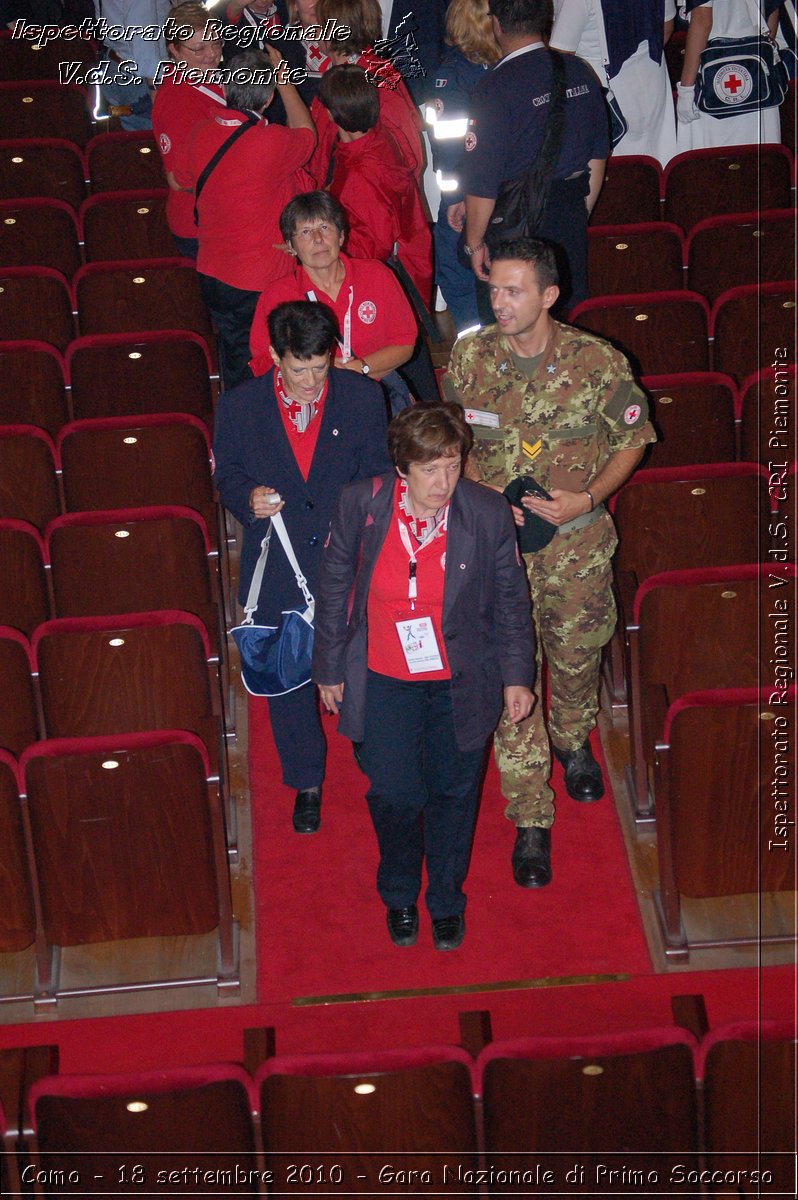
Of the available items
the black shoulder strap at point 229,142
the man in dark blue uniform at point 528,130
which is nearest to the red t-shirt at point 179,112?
the black shoulder strap at point 229,142

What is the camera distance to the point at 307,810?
3.88 m

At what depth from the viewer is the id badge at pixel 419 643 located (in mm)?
3049

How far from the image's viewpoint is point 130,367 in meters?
→ 4.61

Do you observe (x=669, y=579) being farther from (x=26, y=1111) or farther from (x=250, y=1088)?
(x=26, y=1111)

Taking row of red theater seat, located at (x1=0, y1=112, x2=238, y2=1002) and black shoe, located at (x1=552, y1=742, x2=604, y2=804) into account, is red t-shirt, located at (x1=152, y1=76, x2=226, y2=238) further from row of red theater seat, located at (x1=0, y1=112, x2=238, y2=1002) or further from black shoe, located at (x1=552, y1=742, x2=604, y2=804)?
black shoe, located at (x1=552, y1=742, x2=604, y2=804)

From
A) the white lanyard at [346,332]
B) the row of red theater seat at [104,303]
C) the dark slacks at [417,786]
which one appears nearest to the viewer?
the dark slacks at [417,786]

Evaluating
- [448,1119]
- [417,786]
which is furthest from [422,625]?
[448,1119]

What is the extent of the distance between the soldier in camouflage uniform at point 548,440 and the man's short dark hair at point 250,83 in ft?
4.62

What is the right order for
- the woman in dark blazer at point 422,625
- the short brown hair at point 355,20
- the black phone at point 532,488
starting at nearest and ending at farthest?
the woman in dark blazer at point 422,625, the black phone at point 532,488, the short brown hair at point 355,20

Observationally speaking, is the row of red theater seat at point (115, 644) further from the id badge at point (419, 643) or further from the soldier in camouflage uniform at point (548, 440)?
the soldier in camouflage uniform at point (548, 440)

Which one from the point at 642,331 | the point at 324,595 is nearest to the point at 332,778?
the point at 324,595

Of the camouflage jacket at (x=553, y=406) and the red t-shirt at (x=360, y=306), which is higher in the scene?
the red t-shirt at (x=360, y=306)

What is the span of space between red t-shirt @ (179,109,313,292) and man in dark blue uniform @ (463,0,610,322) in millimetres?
558

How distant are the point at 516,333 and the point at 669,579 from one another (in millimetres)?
740
